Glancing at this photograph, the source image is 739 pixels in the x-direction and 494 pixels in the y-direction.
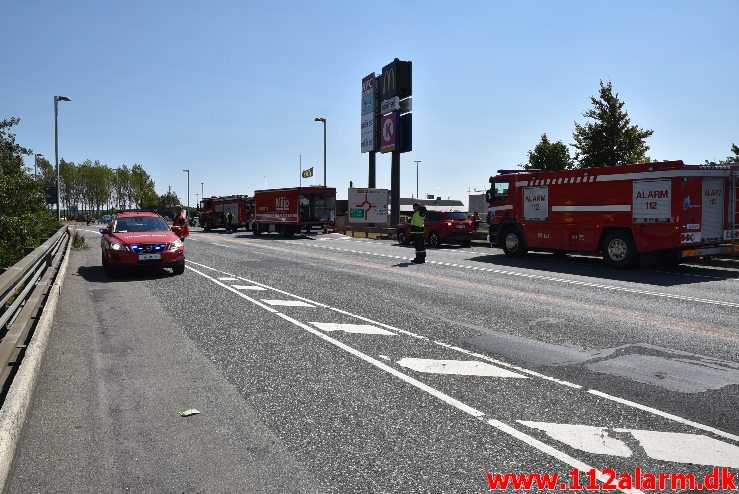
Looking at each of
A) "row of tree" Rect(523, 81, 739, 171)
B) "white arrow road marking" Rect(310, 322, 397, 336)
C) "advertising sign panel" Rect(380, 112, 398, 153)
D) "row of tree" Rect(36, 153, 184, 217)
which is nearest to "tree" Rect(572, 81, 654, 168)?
"row of tree" Rect(523, 81, 739, 171)

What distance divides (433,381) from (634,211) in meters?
11.9

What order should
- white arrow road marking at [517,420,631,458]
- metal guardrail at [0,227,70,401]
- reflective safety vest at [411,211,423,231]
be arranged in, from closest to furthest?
white arrow road marking at [517,420,631,458] < metal guardrail at [0,227,70,401] < reflective safety vest at [411,211,423,231]

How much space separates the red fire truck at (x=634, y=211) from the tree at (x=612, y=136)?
1588 centimetres

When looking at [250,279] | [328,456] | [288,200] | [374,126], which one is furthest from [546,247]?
[374,126]

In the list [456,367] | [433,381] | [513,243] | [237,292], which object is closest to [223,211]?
[513,243]

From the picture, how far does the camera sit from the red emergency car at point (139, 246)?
1292 centimetres

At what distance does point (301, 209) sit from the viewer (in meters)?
33.2

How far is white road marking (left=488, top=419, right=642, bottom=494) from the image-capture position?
338cm

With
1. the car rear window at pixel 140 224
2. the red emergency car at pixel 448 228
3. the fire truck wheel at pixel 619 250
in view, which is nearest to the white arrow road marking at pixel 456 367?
the car rear window at pixel 140 224

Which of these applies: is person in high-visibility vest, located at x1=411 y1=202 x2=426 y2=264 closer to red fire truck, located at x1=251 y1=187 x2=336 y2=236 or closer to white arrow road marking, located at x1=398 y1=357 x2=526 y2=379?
white arrow road marking, located at x1=398 y1=357 x2=526 y2=379

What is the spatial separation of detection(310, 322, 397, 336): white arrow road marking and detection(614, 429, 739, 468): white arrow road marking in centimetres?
380

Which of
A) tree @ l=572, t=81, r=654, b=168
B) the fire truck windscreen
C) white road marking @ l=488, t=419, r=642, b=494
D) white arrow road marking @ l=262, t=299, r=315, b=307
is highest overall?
tree @ l=572, t=81, r=654, b=168

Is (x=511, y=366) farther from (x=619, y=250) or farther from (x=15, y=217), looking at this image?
(x=15, y=217)

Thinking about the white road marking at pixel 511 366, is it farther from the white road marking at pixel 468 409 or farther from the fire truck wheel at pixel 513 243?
the fire truck wheel at pixel 513 243
